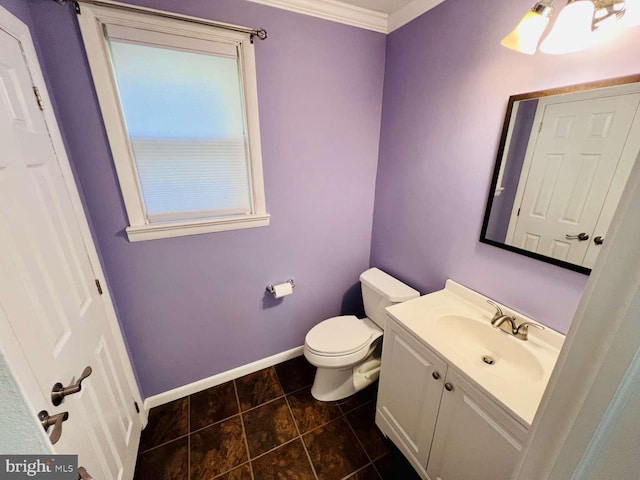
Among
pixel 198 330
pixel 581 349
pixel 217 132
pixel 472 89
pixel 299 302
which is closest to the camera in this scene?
pixel 581 349

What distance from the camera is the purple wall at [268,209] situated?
1190 millimetres

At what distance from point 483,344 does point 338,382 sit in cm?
92

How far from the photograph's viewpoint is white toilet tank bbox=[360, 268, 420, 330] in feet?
5.45

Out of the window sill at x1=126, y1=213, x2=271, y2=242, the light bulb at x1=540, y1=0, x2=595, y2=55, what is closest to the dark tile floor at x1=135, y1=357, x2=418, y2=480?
the window sill at x1=126, y1=213, x2=271, y2=242

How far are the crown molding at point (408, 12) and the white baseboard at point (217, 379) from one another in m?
2.30

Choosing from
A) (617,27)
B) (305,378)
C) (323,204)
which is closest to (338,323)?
(305,378)

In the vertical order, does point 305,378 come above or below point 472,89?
below

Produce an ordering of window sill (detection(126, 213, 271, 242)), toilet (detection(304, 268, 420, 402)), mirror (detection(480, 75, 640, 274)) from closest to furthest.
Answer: mirror (detection(480, 75, 640, 274)) < window sill (detection(126, 213, 271, 242)) < toilet (detection(304, 268, 420, 402))

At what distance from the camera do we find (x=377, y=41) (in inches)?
64.5

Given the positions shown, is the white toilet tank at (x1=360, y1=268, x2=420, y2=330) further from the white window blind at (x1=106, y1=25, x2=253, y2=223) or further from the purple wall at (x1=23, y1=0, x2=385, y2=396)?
the white window blind at (x1=106, y1=25, x2=253, y2=223)

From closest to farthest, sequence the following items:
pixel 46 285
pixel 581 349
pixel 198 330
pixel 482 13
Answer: pixel 581 349, pixel 46 285, pixel 482 13, pixel 198 330

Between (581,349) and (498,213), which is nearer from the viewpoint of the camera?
(581,349)

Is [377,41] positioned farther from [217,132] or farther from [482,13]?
[217,132]

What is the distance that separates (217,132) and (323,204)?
77cm
